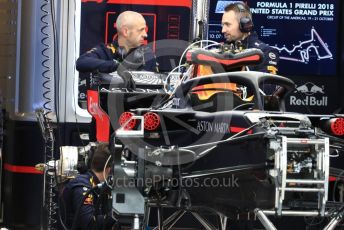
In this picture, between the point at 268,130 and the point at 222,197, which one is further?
the point at 222,197

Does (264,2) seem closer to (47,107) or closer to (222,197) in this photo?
(47,107)

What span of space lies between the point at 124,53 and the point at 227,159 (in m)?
2.54

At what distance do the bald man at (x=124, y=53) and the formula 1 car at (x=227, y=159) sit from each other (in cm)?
172

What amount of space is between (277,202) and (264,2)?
4.24 m

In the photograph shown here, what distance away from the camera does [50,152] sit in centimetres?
798

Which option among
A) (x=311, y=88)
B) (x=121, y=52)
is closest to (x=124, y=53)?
(x=121, y=52)

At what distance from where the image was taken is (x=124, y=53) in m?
7.70

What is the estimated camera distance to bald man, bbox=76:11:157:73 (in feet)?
24.4

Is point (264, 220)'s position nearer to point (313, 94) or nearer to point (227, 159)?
point (227, 159)

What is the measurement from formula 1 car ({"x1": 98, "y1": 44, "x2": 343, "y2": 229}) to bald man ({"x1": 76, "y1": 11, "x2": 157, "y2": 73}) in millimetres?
1724

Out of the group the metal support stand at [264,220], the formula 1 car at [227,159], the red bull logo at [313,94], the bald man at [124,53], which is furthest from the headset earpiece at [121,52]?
the metal support stand at [264,220]

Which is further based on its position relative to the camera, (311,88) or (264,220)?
(311,88)

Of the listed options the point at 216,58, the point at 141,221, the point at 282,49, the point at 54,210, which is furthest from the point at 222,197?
the point at 282,49

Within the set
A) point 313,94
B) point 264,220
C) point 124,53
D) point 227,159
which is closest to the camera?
point 264,220
